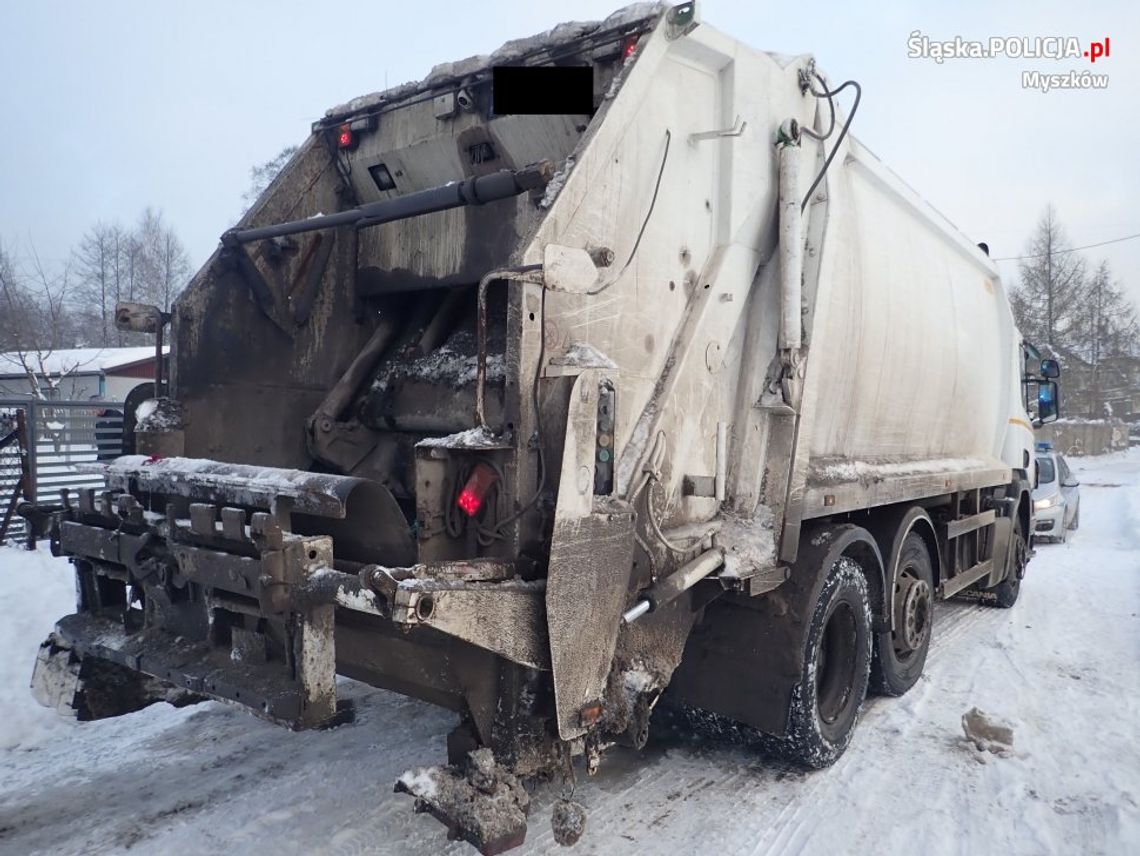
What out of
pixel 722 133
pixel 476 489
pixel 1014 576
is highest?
pixel 722 133

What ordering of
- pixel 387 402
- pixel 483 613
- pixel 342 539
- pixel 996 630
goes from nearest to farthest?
pixel 483 613
pixel 342 539
pixel 387 402
pixel 996 630

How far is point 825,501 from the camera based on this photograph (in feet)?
12.3

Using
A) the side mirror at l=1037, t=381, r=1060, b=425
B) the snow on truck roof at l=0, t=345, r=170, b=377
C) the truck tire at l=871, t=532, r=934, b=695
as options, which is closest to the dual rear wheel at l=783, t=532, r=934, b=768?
the truck tire at l=871, t=532, r=934, b=695

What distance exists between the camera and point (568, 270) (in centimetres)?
251

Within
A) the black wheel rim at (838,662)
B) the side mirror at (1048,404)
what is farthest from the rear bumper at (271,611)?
the side mirror at (1048,404)

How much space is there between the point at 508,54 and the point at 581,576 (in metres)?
2.31

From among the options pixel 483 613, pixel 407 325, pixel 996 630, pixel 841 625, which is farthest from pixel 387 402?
pixel 996 630

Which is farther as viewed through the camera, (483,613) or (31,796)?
(31,796)

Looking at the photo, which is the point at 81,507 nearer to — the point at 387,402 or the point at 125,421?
the point at 125,421

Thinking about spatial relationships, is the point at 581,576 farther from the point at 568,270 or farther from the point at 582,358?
the point at 568,270

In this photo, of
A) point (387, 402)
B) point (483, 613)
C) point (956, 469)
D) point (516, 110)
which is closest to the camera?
point (483, 613)

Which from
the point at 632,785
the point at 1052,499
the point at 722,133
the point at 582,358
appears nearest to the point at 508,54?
the point at 722,133

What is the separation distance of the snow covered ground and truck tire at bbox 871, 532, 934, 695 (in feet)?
0.52

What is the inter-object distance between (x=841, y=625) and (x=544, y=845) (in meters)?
1.92
